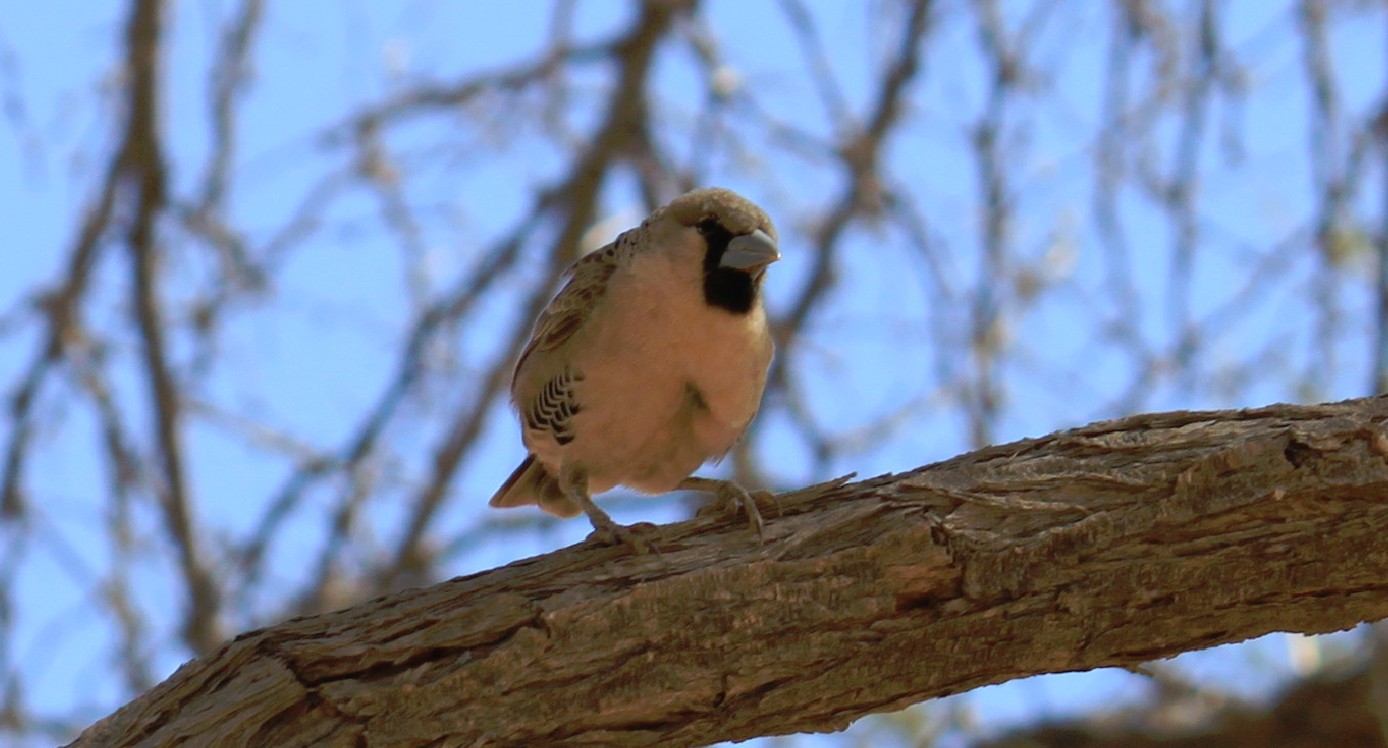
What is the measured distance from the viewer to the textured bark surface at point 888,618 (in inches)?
130

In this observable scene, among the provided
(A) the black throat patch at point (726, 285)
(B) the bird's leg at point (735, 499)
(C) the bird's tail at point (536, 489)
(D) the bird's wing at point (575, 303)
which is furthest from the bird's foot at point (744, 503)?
(C) the bird's tail at point (536, 489)


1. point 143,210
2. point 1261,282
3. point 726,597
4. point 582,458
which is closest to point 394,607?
point 726,597

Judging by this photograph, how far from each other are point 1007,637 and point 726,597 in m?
0.59

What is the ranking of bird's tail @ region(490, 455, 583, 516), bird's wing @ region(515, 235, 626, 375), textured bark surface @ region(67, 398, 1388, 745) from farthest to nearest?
1. bird's tail @ region(490, 455, 583, 516)
2. bird's wing @ region(515, 235, 626, 375)
3. textured bark surface @ region(67, 398, 1388, 745)

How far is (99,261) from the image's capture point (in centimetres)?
687

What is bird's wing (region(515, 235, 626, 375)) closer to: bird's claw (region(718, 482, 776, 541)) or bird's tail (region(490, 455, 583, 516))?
bird's tail (region(490, 455, 583, 516))

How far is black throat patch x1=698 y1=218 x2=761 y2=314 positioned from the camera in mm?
4285

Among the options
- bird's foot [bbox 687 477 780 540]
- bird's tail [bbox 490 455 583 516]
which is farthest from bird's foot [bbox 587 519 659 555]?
bird's tail [bbox 490 455 583 516]

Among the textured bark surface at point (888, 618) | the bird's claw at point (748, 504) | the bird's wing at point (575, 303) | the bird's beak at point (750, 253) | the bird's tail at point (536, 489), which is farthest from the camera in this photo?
the bird's tail at point (536, 489)

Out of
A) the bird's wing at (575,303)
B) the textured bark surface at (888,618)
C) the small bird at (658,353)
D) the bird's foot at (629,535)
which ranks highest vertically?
the bird's wing at (575,303)

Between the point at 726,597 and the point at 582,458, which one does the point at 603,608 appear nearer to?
the point at 726,597

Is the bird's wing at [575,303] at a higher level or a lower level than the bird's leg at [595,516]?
higher

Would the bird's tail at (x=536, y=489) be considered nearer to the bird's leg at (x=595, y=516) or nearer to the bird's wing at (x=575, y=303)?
the bird's leg at (x=595, y=516)

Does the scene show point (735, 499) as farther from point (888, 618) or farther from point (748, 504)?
point (888, 618)
